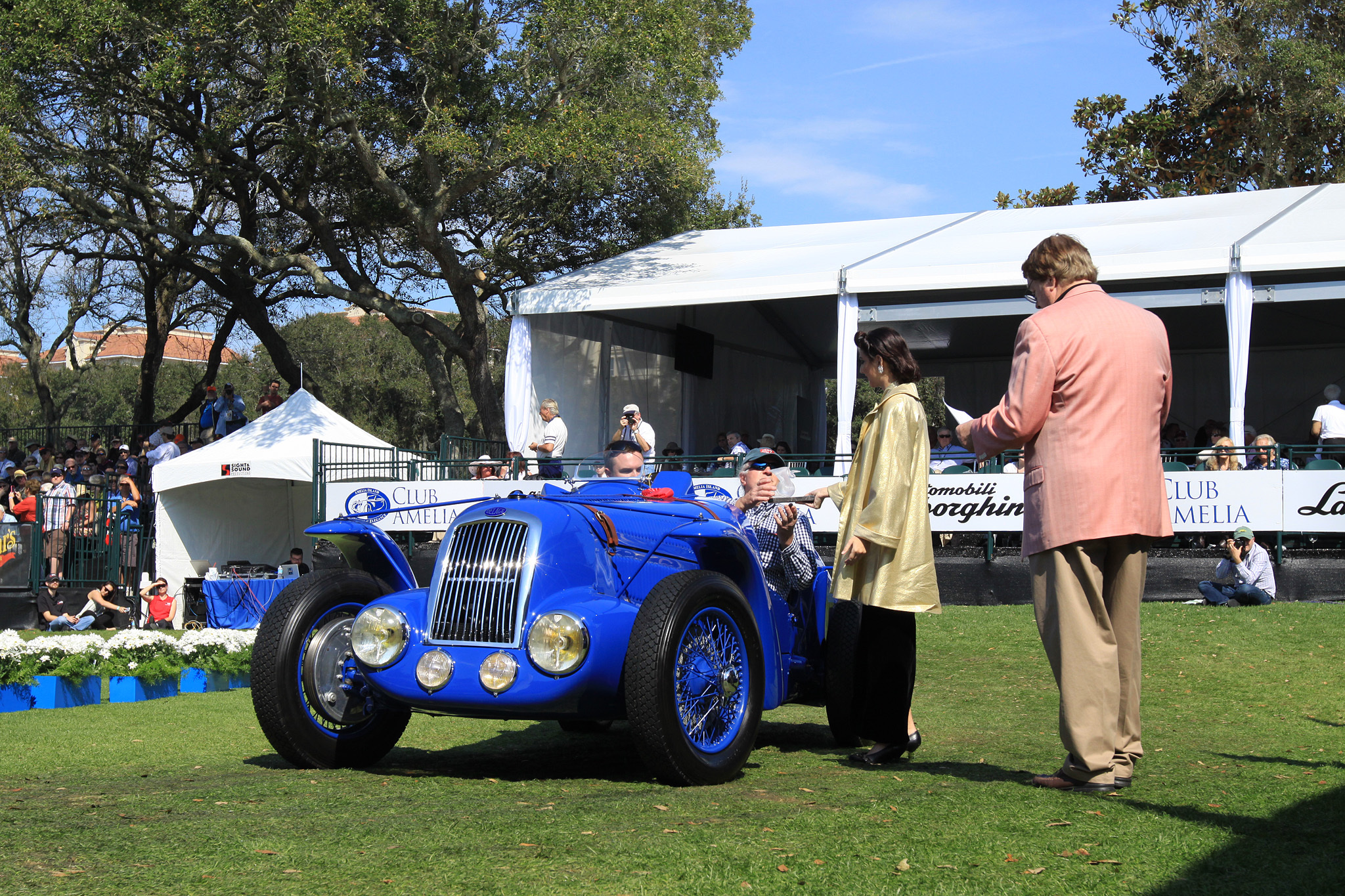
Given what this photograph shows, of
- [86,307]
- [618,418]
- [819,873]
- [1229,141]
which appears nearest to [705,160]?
[618,418]

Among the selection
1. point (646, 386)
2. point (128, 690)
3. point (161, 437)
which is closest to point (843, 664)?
point (128, 690)

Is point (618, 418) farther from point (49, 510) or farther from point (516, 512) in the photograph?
point (516, 512)

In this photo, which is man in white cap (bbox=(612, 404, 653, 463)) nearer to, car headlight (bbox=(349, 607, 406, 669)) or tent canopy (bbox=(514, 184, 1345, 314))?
tent canopy (bbox=(514, 184, 1345, 314))

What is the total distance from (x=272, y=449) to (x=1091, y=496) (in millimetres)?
15444

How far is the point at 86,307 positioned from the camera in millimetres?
28891

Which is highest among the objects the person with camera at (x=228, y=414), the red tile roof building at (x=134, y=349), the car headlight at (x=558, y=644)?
the red tile roof building at (x=134, y=349)

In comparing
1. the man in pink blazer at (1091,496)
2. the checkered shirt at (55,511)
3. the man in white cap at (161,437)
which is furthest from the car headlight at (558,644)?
the man in white cap at (161,437)

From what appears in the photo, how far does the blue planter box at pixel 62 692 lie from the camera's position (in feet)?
28.0

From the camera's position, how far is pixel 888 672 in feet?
16.0

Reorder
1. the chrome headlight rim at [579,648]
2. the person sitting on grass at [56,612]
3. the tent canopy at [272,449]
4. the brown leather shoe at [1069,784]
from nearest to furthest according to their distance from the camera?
the brown leather shoe at [1069,784] < the chrome headlight rim at [579,648] < the person sitting on grass at [56,612] < the tent canopy at [272,449]

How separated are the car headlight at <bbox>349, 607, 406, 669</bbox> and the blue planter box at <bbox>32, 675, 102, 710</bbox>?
16.3 ft

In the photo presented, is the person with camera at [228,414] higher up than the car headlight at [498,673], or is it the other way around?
the person with camera at [228,414]

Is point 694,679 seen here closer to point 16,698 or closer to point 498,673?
point 498,673

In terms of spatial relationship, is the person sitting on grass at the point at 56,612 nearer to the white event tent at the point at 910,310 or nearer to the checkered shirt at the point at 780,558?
the white event tent at the point at 910,310
